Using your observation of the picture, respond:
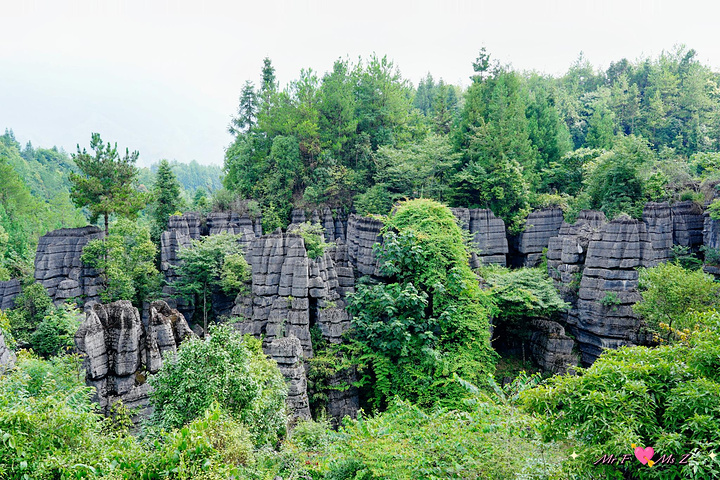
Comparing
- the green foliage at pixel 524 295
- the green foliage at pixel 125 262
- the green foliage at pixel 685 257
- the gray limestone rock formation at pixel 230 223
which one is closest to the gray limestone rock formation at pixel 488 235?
the green foliage at pixel 524 295

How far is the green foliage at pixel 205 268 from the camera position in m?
20.1

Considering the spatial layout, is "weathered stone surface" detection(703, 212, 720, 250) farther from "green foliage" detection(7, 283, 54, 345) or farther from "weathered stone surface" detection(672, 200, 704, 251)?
"green foliage" detection(7, 283, 54, 345)

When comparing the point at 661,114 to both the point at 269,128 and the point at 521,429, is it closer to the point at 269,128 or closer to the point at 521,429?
the point at 269,128

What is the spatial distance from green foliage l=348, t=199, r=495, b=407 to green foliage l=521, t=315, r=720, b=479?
880cm

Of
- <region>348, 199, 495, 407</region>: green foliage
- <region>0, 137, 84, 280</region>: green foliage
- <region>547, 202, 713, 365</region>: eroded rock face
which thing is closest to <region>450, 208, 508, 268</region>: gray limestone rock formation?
<region>547, 202, 713, 365</region>: eroded rock face

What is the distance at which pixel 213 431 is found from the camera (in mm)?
8312

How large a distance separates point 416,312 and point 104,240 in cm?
1468

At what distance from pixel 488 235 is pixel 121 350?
16104 mm

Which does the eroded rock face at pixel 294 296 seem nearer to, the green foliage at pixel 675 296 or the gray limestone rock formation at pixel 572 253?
the gray limestone rock formation at pixel 572 253

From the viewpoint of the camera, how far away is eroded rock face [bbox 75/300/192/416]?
12.1 meters

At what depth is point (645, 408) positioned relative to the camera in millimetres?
5445

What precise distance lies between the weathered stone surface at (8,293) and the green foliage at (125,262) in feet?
10.4

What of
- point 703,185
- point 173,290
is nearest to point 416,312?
point 173,290

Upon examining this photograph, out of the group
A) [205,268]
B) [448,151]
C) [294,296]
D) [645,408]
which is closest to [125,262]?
[205,268]
